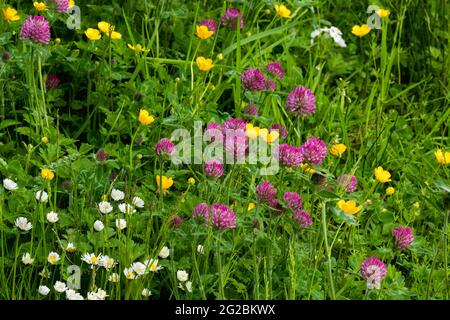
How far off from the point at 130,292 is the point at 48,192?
1.32ft

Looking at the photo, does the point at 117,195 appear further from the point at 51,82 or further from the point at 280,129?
the point at 51,82

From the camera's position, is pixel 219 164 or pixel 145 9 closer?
pixel 219 164

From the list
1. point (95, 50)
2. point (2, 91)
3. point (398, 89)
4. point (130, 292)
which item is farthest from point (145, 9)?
point (130, 292)

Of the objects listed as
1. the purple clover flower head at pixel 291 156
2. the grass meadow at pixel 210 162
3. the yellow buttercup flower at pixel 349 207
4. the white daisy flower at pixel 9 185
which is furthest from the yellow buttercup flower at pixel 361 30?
the white daisy flower at pixel 9 185

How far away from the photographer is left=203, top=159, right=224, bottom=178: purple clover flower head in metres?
2.47

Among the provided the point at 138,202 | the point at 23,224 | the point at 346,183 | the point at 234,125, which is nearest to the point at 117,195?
the point at 138,202

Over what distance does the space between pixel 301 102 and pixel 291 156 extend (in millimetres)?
272

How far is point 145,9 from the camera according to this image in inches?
136

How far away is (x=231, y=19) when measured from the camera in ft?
11.1

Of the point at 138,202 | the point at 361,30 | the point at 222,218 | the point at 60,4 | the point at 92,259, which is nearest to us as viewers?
the point at 222,218

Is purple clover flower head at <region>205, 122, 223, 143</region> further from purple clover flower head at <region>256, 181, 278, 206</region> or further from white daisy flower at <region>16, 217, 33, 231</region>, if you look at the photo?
white daisy flower at <region>16, 217, 33, 231</region>

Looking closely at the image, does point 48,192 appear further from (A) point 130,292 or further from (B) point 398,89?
(B) point 398,89
